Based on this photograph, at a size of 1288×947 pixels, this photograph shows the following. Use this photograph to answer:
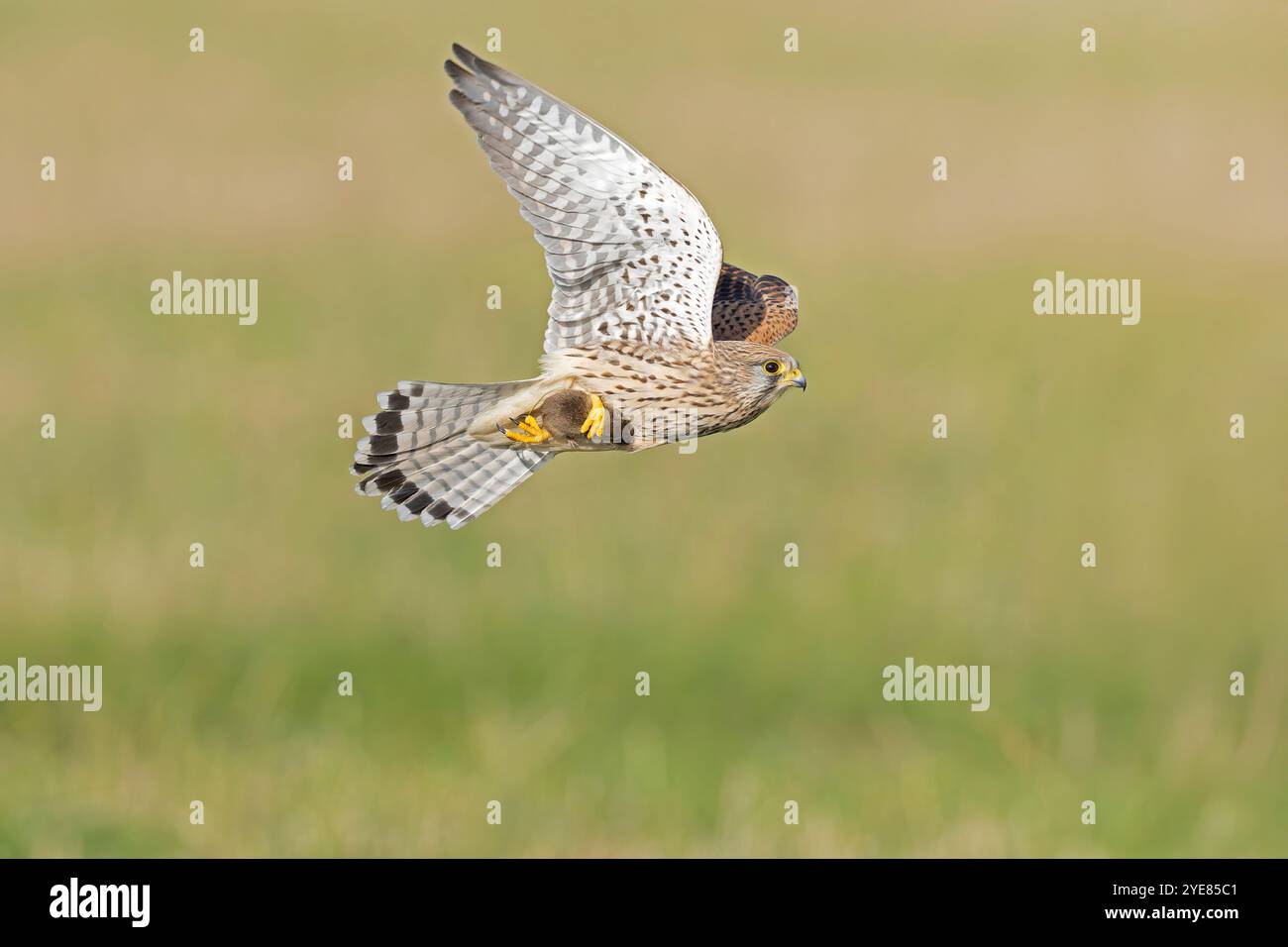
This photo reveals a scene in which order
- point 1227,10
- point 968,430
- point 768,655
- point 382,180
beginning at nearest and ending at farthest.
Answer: point 768,655 → point 968,430 → point 382,180 → point 1227,10

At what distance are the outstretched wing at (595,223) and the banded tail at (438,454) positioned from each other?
0.81ft

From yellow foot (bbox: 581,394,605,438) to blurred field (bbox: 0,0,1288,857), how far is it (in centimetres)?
708

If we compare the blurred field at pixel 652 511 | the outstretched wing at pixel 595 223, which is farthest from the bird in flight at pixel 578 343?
the blurred field at pixel 652 511

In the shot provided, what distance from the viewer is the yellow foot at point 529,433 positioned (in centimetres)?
417

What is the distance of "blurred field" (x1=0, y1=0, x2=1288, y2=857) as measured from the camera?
13.9m

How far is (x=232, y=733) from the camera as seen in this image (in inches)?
559

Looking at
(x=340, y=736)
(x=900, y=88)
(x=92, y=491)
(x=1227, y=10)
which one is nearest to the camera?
(x=340, y=736)

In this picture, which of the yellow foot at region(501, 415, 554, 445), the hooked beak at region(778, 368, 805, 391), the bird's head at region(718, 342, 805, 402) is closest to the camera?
the yellow foot at region(501, 415, 554, 445)

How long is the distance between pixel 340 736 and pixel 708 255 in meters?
9.79

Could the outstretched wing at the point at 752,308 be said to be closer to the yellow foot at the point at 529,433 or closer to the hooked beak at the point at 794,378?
the hooked beak at the point at 794,378

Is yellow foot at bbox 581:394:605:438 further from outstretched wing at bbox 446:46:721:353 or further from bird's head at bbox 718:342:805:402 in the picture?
bird's head at bbox 718:342:805:402

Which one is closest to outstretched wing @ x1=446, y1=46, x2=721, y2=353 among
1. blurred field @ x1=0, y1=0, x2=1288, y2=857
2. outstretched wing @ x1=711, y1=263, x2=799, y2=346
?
outstretched wing @ x1=711, y1=263, x2=799, y2=346

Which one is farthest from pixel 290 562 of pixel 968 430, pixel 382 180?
pixel 968 430

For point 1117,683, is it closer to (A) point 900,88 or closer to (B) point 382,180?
(B) point 382,180
